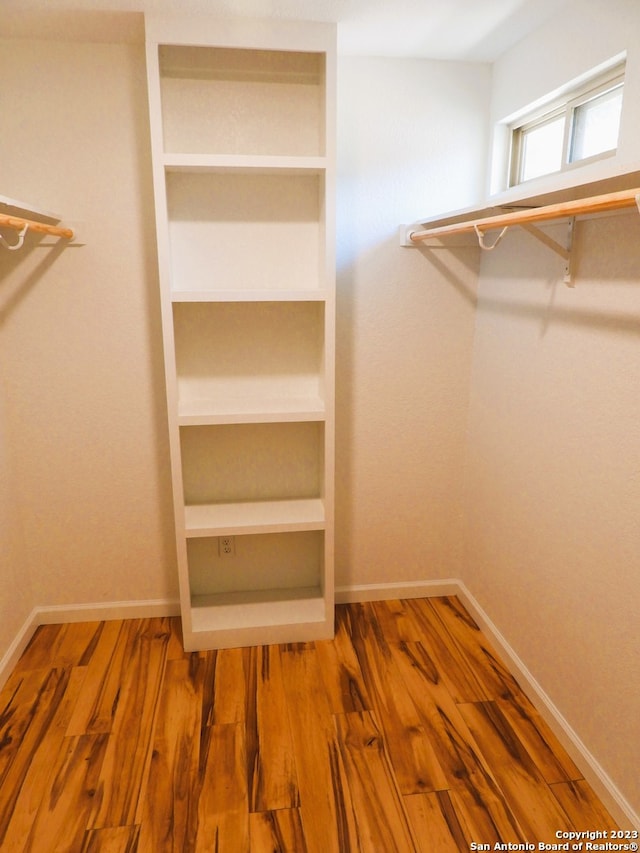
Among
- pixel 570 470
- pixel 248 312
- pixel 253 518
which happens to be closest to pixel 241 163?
pixel 248 312

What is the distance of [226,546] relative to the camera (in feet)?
8.68

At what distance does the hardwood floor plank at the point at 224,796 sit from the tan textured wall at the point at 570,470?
1082 mm

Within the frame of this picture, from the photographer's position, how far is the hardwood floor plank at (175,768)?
167cm

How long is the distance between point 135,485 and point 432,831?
169cm

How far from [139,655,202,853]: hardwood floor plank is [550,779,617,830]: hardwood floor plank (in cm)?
109

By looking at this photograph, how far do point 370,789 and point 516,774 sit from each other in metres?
0.47

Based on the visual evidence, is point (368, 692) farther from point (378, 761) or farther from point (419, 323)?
point (419, 323)

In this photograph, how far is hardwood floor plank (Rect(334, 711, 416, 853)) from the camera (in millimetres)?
1655

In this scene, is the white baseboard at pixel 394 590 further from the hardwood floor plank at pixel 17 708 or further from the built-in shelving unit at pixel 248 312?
the hardwood floor plank at pixel 17 708

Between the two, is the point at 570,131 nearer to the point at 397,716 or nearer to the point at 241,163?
the point at 241,163

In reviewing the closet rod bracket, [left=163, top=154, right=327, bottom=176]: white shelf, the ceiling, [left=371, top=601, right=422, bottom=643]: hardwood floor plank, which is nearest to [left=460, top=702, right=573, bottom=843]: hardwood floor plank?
[left=371, top=601, right=422, bottom=643]: hardwood floor plank

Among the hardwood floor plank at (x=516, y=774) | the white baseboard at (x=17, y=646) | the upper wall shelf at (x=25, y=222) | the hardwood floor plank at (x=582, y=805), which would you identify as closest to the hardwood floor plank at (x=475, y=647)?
the hardwood floor plank at (x=516, y=774)

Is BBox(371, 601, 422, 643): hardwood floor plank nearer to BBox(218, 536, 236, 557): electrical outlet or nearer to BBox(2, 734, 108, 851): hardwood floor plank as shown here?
BBox(218, 536, 236, 557): electrical outlet

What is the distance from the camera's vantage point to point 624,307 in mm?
1604
